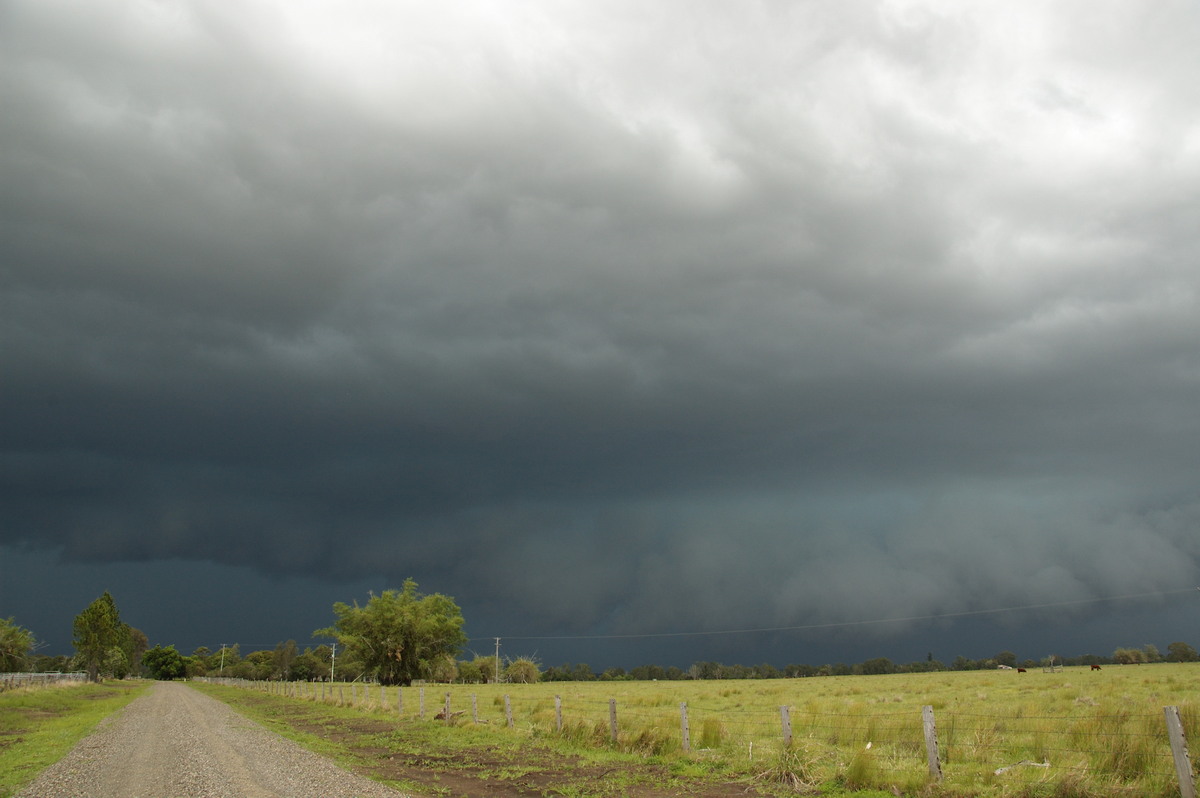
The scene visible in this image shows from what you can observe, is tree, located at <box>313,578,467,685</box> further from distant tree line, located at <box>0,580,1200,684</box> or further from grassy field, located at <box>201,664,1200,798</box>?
grassy field, located at <box>201,664,1200,798</box>

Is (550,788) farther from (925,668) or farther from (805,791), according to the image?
(925,668)

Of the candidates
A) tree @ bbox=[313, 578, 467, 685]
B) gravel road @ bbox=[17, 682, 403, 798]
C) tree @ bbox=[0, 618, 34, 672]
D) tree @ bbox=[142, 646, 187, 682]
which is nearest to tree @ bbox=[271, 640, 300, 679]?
tree @ bbox=[142, 646, 187, 682]

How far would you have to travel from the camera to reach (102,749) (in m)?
22.2

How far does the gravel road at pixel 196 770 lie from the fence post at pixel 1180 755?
12244 millimetres

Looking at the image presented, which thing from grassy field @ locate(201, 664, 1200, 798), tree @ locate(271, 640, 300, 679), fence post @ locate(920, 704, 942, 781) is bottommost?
tree @ locate(271, 640, 300, 679)

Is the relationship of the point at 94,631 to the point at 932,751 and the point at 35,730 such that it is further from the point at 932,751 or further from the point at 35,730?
the point at 932,751

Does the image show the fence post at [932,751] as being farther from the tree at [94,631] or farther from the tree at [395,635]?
the tree at [94,631]

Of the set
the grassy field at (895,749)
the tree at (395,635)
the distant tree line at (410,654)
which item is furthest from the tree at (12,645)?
the grassy field at (895,749)

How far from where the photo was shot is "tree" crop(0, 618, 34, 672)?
95.8 meters

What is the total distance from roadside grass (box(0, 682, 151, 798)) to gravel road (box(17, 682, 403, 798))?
18.9 inches

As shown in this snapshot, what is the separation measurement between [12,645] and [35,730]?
3520 inches

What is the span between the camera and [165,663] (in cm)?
17425

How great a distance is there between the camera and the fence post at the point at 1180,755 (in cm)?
1005

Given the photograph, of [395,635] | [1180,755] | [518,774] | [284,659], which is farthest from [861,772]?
[284,659]
